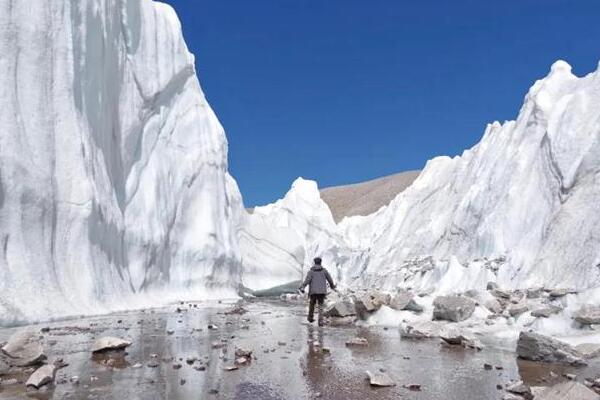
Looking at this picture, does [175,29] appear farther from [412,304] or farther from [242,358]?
[242,358]

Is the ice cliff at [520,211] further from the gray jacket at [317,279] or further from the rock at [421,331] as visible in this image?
the gray jacket at [317,279]

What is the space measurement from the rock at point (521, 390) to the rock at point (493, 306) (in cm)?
712

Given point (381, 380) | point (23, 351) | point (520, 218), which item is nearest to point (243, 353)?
point (381, 380)

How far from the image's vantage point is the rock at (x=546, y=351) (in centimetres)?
779

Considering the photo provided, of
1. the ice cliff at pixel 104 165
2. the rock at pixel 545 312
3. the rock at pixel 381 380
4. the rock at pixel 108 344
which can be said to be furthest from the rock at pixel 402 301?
the rock at pixel 381 380

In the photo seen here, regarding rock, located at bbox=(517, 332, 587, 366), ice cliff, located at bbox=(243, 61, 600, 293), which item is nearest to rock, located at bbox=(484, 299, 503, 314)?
ice cliff, located at bbox=(243, 61, 600, 293)

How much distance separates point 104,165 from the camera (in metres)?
17.5

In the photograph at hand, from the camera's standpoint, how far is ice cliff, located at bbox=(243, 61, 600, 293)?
750 inches

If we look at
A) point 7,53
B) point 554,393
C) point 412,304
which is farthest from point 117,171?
point 554,393

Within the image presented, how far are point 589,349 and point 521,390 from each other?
3.06 meters

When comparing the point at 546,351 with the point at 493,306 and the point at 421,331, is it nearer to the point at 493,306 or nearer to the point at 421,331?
the point at 421,331

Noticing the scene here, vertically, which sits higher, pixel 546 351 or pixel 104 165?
pixel 104 165

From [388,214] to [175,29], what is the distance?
26.9 metres

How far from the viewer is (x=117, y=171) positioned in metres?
19.5
